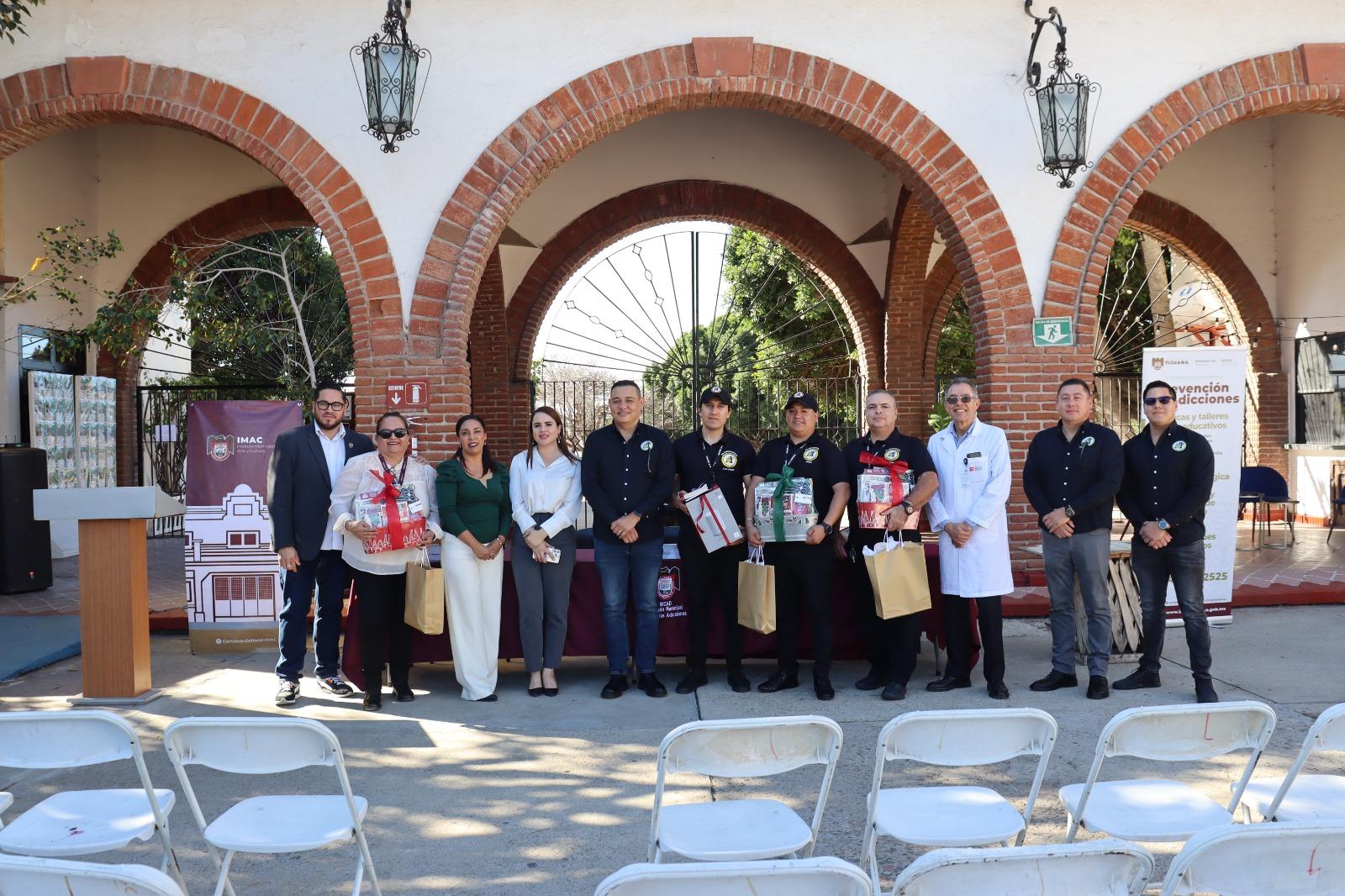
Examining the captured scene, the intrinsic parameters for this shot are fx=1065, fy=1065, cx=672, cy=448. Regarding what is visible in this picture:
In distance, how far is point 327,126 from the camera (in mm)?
7398

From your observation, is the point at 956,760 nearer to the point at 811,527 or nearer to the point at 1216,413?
the point at 811,527

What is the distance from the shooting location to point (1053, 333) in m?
7.69

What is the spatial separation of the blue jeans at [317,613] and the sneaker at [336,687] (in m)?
0.03

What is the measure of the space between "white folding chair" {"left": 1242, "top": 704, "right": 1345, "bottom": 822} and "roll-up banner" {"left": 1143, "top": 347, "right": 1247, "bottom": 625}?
4.22 m

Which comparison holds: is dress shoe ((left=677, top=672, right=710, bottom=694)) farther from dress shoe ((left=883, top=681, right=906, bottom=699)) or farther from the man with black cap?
dress shoe ((left=883, top=681, right=906, bottom=699))

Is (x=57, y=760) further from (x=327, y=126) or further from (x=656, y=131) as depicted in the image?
(x=656, y=131)

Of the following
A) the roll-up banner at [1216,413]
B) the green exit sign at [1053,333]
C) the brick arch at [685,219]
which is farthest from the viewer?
the brick arch at [685,219]

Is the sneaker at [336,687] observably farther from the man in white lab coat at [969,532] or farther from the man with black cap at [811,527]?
the man in white lab coat at [969,532]

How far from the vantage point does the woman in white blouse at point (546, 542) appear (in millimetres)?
5723

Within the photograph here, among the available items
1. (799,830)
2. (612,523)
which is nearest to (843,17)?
(612,523)

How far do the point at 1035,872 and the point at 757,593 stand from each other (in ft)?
11.5

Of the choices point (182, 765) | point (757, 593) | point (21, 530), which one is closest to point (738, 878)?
point (182, 765)

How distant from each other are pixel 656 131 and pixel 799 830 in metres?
9.98

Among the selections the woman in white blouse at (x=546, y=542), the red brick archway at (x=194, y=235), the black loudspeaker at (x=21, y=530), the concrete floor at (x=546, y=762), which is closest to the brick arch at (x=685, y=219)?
the red brick archway at (x=194, y=235)
